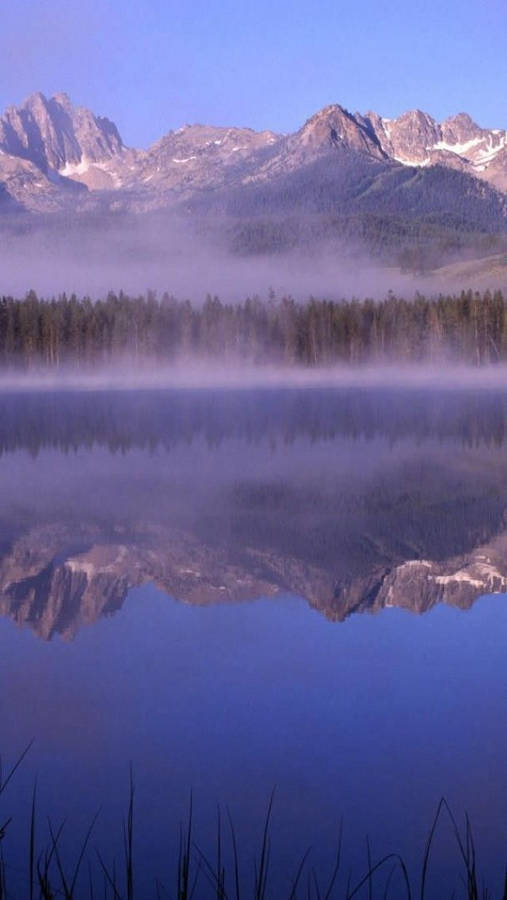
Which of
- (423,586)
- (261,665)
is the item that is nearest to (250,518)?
(423,586)

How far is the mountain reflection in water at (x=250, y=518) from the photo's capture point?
14.8 m

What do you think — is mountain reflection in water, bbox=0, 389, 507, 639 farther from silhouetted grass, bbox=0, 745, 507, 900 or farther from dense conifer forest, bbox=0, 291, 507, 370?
dense conifer forest, bbox=0, 291, 507, 370

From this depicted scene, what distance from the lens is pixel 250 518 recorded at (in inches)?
834

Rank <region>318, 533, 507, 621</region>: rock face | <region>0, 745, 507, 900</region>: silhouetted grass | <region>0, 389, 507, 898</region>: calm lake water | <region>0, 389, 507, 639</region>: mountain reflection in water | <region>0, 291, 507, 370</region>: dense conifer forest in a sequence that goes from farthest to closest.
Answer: <region>0, 291, 507, 370</region>: dense conifer forest → <region>0, 389, 507, 639</region>: mountain reflection in water → <region>318, 533, 507, 621</region>: rock face → <region>0, 389, 507, 898</region>: calm lake water → <region>0, 745, 507, 900</region>: silhouetted grass

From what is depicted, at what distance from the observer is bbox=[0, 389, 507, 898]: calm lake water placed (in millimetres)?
7887

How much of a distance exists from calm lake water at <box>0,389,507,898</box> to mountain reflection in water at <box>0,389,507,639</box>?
85mm

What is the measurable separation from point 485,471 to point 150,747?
20862mm

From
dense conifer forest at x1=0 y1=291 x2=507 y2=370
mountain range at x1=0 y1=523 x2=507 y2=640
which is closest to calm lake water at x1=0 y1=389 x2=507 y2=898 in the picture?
mountain range at x1=0 y1=523 x2=507 y2=640

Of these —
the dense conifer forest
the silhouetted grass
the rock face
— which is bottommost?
the silhouetted grass

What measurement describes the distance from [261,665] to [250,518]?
988cm

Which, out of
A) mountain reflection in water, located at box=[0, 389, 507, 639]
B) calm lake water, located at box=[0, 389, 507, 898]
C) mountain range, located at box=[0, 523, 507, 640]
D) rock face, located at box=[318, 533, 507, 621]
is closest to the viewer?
calm lake water, located at box=[0, 389, 507, 898]

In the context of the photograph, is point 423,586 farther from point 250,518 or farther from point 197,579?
point 250,518

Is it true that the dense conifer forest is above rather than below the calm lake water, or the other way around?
above

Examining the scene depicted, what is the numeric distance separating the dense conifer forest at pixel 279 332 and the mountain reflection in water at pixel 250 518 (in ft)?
280
